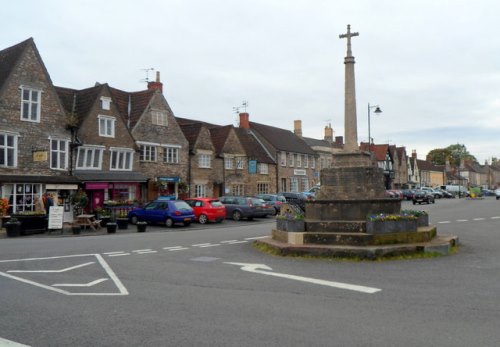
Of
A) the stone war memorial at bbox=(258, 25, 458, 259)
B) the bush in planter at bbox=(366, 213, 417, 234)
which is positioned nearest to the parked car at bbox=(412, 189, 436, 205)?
the stone war memorial at bbox=(258, 25, 458, 259)

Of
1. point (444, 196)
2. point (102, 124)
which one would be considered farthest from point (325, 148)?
point (102, 124)

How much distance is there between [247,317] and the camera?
21.4ft

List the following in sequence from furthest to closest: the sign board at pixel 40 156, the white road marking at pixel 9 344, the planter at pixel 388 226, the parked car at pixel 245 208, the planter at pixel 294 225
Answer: the parked car at pixel 245 208 < the sign board at pixel 40 156 < the planter at pixel 294 225 < the planter at pixel 388 226 < the white road marking at pixel 9 344

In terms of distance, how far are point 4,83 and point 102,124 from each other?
6.90 m

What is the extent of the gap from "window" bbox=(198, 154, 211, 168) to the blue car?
13224 millimetres

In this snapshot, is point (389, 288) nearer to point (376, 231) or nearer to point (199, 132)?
point (376, 231)

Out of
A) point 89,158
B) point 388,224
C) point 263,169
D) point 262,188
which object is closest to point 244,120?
point 263,169

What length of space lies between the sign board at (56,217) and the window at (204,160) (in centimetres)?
1858

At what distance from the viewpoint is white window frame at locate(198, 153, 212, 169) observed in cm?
3919

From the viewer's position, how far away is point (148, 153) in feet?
113

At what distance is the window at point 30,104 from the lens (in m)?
26.7

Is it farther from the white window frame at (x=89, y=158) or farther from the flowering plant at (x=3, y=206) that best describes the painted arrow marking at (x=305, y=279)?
the white window frame at (x=89, y=158)

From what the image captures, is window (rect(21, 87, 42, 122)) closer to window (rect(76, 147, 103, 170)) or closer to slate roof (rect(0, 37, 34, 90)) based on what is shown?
slate roof (rect(0, 37, 34, 90))

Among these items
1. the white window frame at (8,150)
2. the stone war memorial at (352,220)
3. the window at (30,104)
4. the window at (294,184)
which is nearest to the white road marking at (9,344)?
the stone war memorial at (352,220)
